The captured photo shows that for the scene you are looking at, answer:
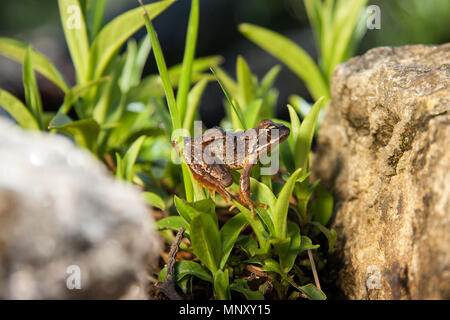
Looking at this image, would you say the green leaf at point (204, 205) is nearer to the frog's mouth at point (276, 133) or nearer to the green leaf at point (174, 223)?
the green leaf at point (174, 223)

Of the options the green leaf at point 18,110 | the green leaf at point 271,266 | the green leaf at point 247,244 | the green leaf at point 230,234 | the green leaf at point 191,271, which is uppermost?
the green leaf at point 18,110

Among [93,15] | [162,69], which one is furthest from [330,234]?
[93,15]

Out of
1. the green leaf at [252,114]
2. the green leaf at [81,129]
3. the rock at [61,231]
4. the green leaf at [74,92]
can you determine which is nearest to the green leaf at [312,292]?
the rock at [61,231]

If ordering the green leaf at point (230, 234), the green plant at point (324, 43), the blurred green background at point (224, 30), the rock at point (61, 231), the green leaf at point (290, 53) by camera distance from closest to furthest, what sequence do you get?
the rock at point (61, 231) < the green leaf at point (230, 234) < the green leaf at point (290, 53) < the green plant at point (324, 43) < the blurred green background at point (224, 30)

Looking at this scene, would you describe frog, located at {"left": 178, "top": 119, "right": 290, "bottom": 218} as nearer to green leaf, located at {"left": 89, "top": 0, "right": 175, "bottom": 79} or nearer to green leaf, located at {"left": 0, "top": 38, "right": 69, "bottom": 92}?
green leaf, located at {"left": 89, "top": 0, "right": 175, "bottom": 79}

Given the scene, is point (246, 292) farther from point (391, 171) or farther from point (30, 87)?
point (30, 87)

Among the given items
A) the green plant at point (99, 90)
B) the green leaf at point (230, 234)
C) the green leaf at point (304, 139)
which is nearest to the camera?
the green leaf at point (230, 234)

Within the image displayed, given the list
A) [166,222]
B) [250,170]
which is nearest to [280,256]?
[250,170]
